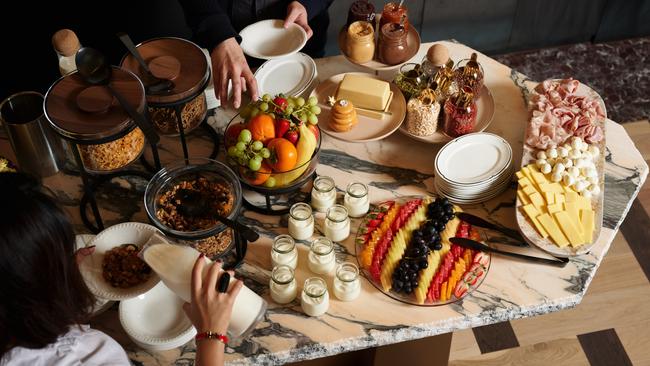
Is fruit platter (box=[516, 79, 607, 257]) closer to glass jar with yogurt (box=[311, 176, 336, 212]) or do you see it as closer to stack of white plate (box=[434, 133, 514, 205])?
stack of white plate (box=[434, 133, 514, 205])

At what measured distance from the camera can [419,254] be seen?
1.85 m

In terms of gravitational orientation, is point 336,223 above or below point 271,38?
below

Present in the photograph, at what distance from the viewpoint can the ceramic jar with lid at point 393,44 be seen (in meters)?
2.23

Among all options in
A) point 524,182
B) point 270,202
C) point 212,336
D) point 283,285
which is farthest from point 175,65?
point 524,182

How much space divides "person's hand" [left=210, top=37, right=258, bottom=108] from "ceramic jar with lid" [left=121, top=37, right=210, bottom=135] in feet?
0.33

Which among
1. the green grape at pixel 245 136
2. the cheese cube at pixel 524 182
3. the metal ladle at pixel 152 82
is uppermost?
the metal ladle at pixel 152 82

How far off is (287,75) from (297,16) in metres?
0.21

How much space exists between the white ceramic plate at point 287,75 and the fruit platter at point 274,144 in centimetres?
34

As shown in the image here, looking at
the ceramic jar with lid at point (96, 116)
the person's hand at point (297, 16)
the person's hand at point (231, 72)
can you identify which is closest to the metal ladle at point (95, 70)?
the ceramic jar with lid at point (96, 116)

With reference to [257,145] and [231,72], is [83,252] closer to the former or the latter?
[257,145]

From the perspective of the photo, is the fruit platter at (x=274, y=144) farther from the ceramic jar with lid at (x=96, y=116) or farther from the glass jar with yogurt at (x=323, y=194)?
the ceramic jar with lid at (x=96, y=116)

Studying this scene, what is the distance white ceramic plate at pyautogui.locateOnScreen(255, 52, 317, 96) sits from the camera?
232 centimetres

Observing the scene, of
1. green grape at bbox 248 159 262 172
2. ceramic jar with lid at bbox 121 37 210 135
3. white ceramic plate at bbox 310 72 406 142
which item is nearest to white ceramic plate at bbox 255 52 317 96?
white ceramic plate at bbox 310 72 406 142

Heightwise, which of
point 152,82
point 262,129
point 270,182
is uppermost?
point 152,82
